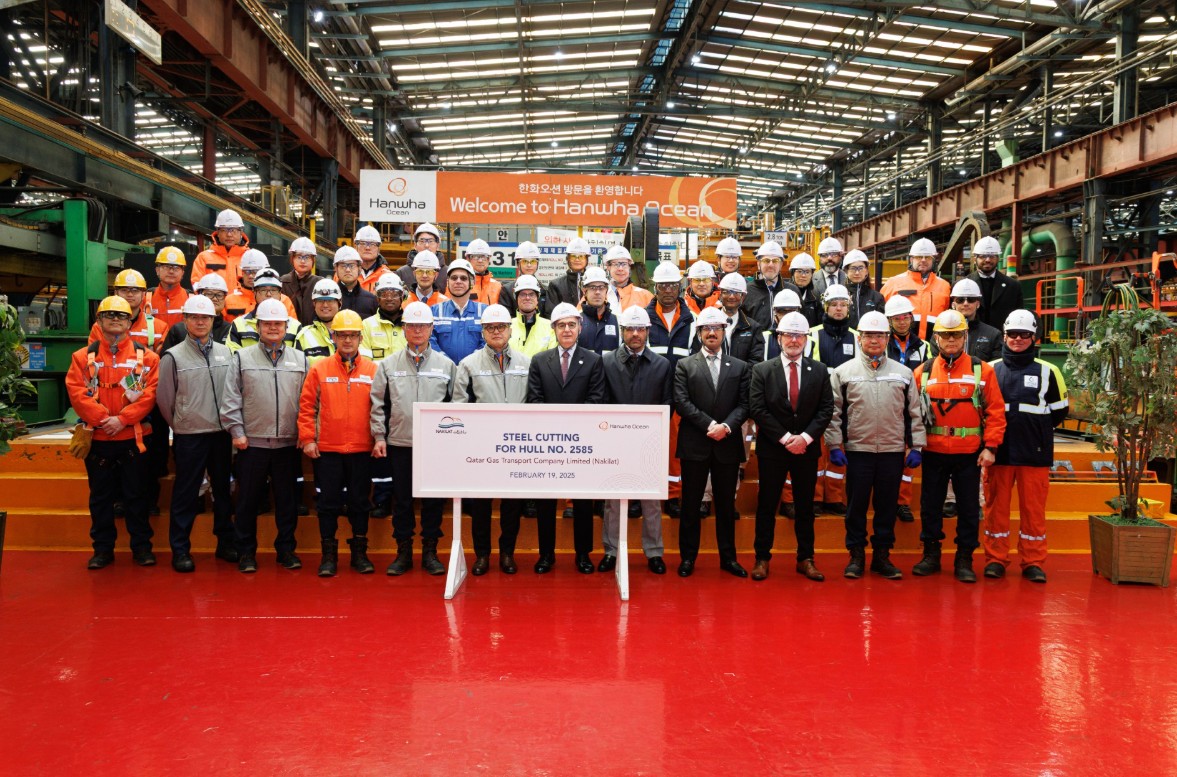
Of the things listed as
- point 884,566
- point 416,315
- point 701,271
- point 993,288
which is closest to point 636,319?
point 701,271

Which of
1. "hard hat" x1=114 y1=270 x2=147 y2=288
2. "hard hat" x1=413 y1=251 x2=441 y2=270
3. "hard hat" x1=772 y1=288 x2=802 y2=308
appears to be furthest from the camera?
"hard hat" x1=413 y1=251 x2=441 y2=270

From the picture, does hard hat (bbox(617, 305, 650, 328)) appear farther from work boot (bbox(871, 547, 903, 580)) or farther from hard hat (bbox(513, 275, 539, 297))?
work boot (bbox(871, 547, 903, 580))

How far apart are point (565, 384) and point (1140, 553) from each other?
183 inches

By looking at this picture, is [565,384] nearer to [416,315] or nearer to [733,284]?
[416,315]

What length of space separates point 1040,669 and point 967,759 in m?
1.29

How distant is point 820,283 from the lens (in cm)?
787

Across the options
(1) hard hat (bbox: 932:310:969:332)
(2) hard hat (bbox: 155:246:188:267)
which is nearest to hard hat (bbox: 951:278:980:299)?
(1) hard hat (bbox: 932:310:969:332)

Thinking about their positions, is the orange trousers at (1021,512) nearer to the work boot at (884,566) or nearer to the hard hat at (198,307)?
the work boot at (884,566)

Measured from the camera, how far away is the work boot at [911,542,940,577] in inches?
234

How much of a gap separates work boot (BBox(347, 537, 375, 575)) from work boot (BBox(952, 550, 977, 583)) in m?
4.62

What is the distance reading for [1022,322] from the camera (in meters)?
5.80

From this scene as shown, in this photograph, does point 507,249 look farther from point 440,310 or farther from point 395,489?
point 395,489

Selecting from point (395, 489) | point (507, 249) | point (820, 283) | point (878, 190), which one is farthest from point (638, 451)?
point (878, 190)

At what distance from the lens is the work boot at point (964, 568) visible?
5771 millimetres
